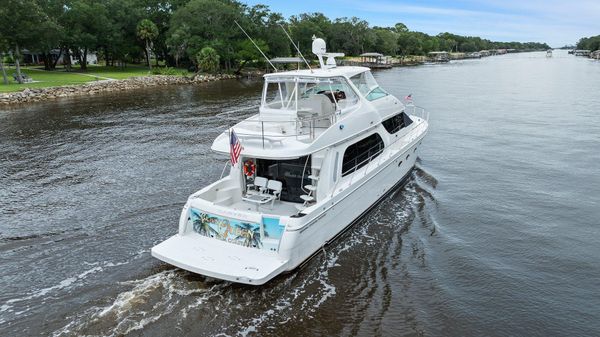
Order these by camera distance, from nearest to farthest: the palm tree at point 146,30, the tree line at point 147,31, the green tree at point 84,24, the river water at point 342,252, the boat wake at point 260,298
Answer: the boat wake at point 260,298, the river water at point 342,252, the tree line at point 147,31, the green tree at point 84,24, the palm tree at point 146,30

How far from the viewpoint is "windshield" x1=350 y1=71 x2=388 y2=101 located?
1327 cm

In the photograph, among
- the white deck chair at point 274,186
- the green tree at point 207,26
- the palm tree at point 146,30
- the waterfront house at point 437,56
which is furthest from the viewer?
the waterfront house at point 437,56

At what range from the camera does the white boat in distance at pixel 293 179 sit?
8.94 m

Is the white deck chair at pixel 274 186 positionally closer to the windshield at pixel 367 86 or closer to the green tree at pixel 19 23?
the windshield at pixel 367 86

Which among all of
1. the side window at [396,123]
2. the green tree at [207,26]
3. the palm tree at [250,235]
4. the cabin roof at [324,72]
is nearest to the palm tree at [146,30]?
the green tree at [207,26]

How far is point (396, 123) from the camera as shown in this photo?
15062 mm

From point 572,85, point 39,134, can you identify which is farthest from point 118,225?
point 572,85

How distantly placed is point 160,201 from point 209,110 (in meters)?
19.2

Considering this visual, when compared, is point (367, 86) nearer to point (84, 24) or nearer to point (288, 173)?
point (288, 173)

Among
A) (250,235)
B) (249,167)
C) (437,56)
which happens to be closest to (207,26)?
(249,167)

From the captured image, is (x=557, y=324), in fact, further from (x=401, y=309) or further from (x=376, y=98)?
(x=376, y=98)

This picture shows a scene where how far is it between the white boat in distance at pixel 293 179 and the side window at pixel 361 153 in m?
0.03

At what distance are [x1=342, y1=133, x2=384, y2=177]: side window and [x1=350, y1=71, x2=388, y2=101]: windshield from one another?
50.8 inches

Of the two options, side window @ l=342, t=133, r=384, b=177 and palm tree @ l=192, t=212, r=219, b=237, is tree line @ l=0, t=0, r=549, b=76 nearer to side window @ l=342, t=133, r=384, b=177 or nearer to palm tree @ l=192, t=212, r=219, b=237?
side window @ l=342, t=133, r=384, b=177
